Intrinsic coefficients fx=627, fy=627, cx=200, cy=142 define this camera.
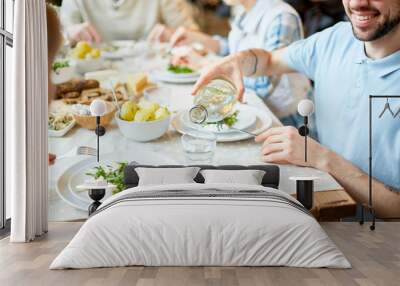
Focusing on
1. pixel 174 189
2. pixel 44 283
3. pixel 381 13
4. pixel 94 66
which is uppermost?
pixel 381 13

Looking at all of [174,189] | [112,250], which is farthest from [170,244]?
[174,189]

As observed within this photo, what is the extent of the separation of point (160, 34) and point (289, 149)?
71.3 inches

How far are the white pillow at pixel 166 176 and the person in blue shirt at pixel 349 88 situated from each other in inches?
33.1

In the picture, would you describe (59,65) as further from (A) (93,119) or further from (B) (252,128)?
(B) (252,128)

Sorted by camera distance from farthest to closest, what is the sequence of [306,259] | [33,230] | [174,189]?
[33,230]
[174,189]
[306,259]

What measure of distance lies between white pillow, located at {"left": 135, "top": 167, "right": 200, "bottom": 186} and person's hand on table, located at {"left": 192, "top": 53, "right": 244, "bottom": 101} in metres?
0.97

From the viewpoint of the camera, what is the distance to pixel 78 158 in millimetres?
6445

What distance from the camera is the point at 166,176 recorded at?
19.2 feet

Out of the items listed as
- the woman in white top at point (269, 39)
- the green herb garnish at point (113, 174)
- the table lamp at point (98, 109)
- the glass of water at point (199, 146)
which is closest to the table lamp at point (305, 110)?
the woman in white top at point (269, 39)

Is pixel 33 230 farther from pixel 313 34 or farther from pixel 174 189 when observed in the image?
pixel 313 34

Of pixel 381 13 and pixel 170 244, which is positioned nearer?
pixel 170 244

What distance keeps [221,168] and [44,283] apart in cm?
278

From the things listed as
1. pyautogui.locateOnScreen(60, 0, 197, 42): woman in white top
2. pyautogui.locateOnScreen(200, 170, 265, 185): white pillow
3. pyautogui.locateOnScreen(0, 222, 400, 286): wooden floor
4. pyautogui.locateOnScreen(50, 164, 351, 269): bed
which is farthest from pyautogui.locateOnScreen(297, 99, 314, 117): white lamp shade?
pyautogui.locateOnScreen(50, 164, 351, 269): bed

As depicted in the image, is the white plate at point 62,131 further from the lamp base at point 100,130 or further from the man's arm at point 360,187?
the man's arm at point 360,187
